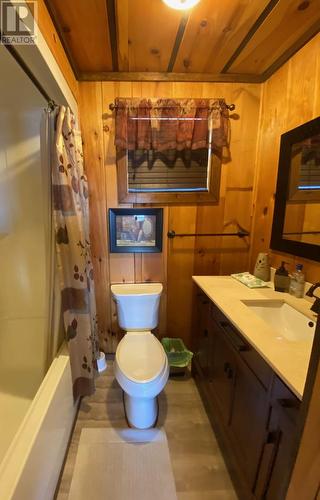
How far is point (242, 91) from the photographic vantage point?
1.86 m

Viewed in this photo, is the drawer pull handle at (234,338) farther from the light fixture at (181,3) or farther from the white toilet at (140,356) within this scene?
the light fixture at (181,3)

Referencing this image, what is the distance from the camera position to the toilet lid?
146cm

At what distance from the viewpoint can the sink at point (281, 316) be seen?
1301 millimetres

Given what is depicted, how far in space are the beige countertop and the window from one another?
785 mm

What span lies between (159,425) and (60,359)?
2.62 feet

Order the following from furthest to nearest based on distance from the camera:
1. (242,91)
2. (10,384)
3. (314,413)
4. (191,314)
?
(191,314) → (242,91) → (10,384) → (314,413)

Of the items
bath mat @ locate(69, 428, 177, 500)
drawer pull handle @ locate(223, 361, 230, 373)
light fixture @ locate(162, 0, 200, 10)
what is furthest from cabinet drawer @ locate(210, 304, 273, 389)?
light fixture @ locate(162, 0, 200, 10)

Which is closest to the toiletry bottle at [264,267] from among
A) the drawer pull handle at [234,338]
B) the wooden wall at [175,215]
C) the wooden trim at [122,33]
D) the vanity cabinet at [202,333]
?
the wooden wall at [175,215]

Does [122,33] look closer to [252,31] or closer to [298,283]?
[252,31]

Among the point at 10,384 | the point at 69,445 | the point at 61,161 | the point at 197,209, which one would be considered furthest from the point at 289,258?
the point at 10,384

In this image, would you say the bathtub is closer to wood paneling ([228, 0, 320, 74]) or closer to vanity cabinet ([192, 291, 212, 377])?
vanity cabinet ([192, 291, 212, 377])

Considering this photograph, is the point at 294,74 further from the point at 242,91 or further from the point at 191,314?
the point at 191,314

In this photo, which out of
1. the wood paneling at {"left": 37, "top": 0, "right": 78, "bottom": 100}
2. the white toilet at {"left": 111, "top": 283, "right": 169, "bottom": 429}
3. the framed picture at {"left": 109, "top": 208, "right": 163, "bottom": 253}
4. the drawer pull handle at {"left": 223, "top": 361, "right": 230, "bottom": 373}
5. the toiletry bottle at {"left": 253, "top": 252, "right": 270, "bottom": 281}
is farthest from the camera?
the framed picture at {"left": 109, "top": 208, "right": 163, "bottom": 253}

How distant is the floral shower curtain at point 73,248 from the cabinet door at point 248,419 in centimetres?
95
